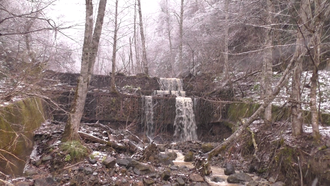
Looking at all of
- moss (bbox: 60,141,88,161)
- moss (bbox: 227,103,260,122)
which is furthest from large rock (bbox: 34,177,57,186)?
moss (bbox: 227,103,260,122)

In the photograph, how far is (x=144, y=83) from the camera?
47.0ft

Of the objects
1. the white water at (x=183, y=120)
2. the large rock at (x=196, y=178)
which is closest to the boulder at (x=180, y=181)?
the large rock at (x=196, y=178)

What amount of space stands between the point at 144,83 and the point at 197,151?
7.12 m

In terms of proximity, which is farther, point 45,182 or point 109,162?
point 109,162

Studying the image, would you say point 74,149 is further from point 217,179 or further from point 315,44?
point 315,44

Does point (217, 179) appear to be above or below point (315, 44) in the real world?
below

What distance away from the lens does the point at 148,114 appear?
11.6 m

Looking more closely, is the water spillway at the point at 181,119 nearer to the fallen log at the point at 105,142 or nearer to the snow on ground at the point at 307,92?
the snow on ground at the point at 307,92

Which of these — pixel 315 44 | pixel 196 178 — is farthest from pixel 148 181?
pixel 315 44

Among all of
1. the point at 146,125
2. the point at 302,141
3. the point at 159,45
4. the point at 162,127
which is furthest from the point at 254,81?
the point at 159,45

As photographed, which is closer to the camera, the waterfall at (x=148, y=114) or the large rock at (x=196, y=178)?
the large rock at (x=196, y=178)

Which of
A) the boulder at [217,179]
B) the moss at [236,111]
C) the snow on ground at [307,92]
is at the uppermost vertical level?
the snow on ground at [307,92]

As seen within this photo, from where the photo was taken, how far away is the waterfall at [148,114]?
11.6 m

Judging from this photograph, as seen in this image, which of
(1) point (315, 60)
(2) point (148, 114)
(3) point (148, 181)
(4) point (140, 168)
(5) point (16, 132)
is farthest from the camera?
(2) point (148, 114)
